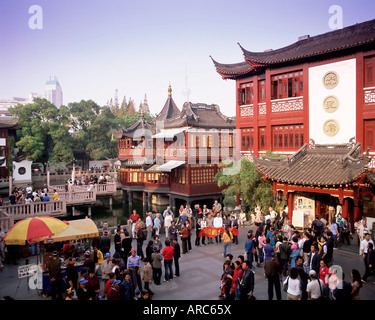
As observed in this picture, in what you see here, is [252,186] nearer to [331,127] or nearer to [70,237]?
[331,127]

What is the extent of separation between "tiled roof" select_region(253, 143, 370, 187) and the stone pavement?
345 centimetres

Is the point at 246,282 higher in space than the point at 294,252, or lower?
lower

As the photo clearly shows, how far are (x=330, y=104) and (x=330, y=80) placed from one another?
4.56 feet

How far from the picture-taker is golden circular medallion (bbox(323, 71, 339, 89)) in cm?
1875

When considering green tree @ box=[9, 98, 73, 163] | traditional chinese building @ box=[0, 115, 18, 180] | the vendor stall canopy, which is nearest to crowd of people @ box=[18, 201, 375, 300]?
the vendor stall canopy

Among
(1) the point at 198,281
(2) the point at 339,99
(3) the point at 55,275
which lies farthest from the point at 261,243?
(2) the point at 339,99

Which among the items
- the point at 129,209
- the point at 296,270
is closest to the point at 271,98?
the point at 296,270

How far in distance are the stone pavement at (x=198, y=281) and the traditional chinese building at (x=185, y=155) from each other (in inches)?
646

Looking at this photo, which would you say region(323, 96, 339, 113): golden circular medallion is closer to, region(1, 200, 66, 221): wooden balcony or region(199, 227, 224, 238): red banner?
region(199, 227, 224, 238): red banner

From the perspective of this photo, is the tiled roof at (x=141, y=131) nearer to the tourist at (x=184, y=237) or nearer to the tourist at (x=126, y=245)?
the tourist at (x=184, y=237)

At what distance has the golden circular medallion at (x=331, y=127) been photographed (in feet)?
61.6

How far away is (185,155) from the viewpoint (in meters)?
31.1

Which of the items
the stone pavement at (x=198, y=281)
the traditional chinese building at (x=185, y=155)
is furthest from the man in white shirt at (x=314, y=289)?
the traditional chinese building at (x=185, y=155)
